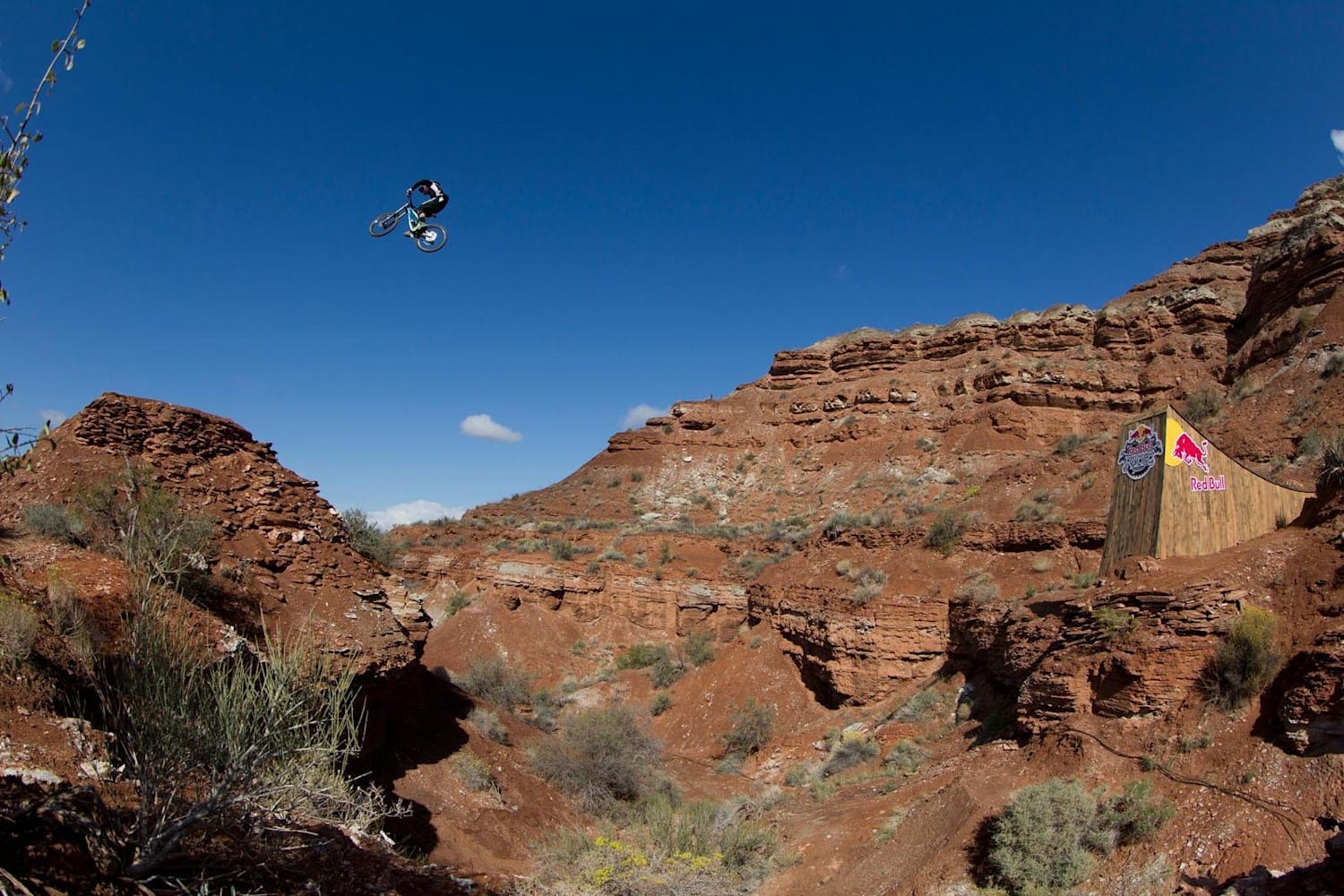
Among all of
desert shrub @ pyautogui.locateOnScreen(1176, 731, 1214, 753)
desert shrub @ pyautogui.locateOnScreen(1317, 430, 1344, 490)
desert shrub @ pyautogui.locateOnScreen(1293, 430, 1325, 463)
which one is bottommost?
desert shrub @ pyautogui.locateOnScreen(1176, 731, 1214, 753)

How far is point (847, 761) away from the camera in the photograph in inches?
568

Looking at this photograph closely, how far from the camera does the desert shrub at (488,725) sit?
50.3ft

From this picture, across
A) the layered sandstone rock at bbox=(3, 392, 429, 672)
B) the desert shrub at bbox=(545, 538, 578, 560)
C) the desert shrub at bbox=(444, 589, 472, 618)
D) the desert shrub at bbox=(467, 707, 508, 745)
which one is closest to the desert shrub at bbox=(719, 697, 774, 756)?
the desert shrub at bbox=(467, 707, 508, 745)

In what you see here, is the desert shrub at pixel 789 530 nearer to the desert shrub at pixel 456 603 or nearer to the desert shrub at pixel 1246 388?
the desert shrub at pixel 456 603

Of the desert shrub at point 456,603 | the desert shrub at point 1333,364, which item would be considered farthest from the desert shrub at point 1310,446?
the desert shrub at point 456,603

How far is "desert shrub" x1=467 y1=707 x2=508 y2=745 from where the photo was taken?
15320mm

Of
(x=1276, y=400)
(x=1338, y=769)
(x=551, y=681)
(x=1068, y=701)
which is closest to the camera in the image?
(x=1338, y=769)

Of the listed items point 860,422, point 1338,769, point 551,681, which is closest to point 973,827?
point 1338,769

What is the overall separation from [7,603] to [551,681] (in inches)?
725

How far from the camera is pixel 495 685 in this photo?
1947 centimetres

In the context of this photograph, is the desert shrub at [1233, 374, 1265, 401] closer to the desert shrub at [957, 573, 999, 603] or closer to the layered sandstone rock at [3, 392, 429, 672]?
the desert shrub at [957, 573, 999, 603]

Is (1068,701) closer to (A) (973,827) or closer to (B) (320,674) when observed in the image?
(A) (973,827)

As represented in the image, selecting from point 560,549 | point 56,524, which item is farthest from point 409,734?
point 560,549

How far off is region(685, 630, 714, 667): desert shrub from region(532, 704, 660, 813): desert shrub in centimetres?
625
